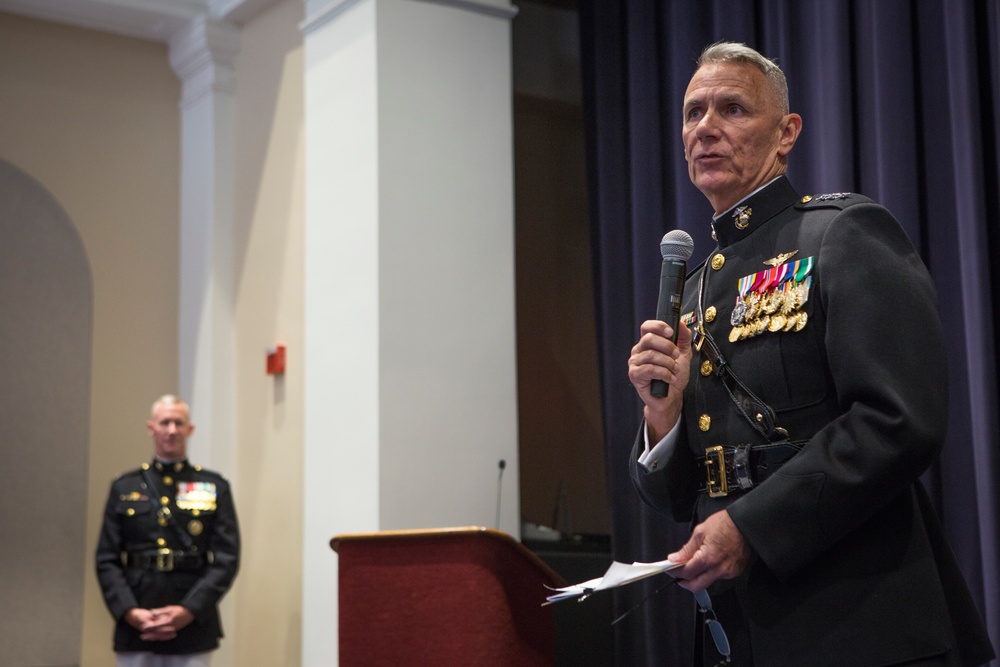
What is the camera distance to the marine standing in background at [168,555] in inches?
206

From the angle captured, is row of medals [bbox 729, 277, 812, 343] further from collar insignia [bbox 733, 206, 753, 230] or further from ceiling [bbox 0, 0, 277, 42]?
ceiling [bbox 0, 0, 277, 42]

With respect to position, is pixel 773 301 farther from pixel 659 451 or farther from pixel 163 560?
pixel 163 560

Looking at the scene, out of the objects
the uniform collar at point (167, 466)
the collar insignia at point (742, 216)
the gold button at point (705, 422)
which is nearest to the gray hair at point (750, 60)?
the collar insignia at point (742, 216)

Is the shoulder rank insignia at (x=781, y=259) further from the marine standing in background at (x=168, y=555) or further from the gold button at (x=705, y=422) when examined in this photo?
the marine standing in background at (x=168, y=555)

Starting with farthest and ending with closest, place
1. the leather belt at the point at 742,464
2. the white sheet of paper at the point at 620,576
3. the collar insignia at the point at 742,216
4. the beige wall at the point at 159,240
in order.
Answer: the beige wall at the point at 159,240 → the collar insignia at the point at 742,216 → the leather belt at the point at 742,464 → the white sheet of paper at the point at 620,576

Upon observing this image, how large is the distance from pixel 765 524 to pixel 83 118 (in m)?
5.92

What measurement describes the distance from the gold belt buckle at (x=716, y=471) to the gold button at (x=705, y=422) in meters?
0.04

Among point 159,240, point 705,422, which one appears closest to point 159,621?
point 159,240

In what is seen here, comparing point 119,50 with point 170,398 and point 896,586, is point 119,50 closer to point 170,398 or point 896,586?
point 170,398

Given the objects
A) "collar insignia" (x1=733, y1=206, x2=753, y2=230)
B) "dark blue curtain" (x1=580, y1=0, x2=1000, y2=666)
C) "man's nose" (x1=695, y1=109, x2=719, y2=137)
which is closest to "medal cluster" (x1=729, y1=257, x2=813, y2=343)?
"collar insignia" (x1=733, y1=206, x2=753, y2=230)

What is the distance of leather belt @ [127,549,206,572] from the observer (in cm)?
532

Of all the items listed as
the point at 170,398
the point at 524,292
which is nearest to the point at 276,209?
the point at 170,398

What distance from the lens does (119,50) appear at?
22.5 ft

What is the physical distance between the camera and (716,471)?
6.21 feet
